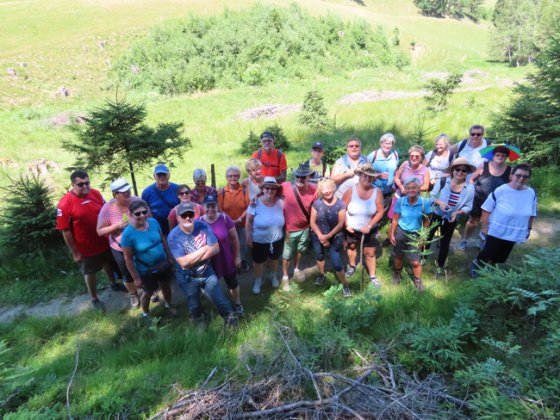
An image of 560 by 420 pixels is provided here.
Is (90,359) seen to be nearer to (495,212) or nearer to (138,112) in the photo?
(138,112)

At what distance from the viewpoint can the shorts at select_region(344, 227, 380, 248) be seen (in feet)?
16.0

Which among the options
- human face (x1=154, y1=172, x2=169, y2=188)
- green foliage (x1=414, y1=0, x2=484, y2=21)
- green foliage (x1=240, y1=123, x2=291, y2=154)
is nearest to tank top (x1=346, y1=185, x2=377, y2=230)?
human face (x1=154, y1=172, x2=169, y2=188)

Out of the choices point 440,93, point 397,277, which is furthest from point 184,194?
point 440,93

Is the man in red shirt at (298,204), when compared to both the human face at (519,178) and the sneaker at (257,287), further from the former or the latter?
the human face at (519,178)

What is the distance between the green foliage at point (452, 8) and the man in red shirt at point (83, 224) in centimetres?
10969

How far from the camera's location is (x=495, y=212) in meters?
4.30

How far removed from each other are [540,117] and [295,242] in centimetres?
739

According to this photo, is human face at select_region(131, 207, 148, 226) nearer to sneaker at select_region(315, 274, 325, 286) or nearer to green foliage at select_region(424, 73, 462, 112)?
sneaker at select_region(315, 274, 325, 286)

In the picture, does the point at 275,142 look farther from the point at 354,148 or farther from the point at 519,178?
the point at 519,178

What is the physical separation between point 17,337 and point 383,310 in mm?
5292

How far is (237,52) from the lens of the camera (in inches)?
1277

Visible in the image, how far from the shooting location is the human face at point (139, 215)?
3.97 meters

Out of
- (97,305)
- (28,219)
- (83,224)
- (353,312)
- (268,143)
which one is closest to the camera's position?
(353,312)

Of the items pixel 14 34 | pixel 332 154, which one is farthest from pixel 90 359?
pixel 14 34
